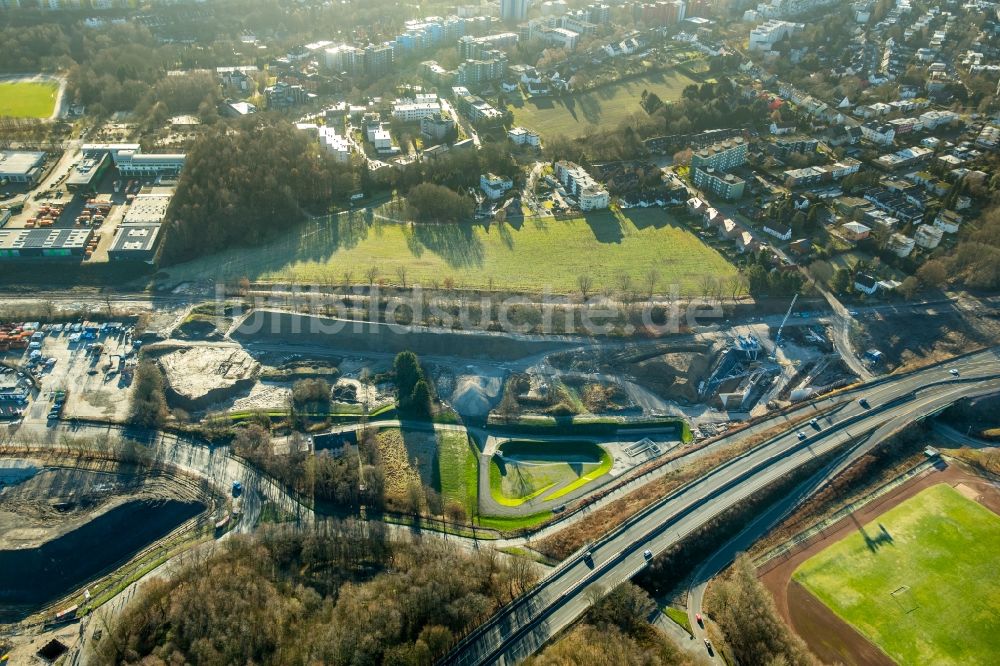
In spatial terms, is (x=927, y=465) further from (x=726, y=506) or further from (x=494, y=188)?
(x=494, y=188)

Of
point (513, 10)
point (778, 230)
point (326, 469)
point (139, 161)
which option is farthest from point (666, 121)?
point (326, 469)

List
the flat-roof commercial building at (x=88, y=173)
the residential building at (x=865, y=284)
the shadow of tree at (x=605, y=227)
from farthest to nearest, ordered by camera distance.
→ 1. the flat-roof commercial building at (x=88, y=173)
2. the shadow of tree at (x=605, y=227)
3. the residential building at (x=865, y=284)

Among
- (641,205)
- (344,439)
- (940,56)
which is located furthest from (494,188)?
(940,56)

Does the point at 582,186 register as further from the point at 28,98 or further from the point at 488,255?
the point at 28,98

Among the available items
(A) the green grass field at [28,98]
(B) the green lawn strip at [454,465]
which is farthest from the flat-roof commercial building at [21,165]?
(B) the green lawn strip at [454,465]

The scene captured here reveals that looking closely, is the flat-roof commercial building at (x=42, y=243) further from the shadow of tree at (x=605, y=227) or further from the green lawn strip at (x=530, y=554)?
the green lawn strip at (x=530, y=554)
